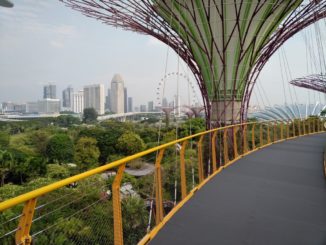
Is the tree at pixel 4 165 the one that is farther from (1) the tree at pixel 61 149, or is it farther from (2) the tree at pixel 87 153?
(1) the tree at pixel 61 149

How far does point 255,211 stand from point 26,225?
3829 millimetres

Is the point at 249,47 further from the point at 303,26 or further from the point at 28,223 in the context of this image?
the point at 28,223

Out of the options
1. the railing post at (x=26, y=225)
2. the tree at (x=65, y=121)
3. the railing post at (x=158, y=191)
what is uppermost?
the railing post at (x=26, y=225)

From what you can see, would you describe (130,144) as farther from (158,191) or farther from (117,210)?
(117,210)

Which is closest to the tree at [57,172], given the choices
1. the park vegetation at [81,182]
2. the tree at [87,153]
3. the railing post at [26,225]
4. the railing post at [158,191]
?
the park vegetation at [81,182]

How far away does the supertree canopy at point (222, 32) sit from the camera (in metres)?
14.4

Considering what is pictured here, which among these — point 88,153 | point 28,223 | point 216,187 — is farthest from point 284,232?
point 88,153

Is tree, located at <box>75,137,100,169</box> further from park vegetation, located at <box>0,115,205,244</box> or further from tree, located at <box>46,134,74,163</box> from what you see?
tree, located at <box>46,134,74,163</box>

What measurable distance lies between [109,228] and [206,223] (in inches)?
59.7

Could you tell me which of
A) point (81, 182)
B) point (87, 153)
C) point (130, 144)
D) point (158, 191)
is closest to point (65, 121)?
point (87, 153)

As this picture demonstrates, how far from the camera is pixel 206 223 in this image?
4.62 meters

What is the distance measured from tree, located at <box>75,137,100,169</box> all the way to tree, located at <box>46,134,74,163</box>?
4.28ft

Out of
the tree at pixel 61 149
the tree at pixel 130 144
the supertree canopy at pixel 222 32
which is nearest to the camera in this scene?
the supertree canopy at pixel 222 32

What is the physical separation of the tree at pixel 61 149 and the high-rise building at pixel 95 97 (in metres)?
125
